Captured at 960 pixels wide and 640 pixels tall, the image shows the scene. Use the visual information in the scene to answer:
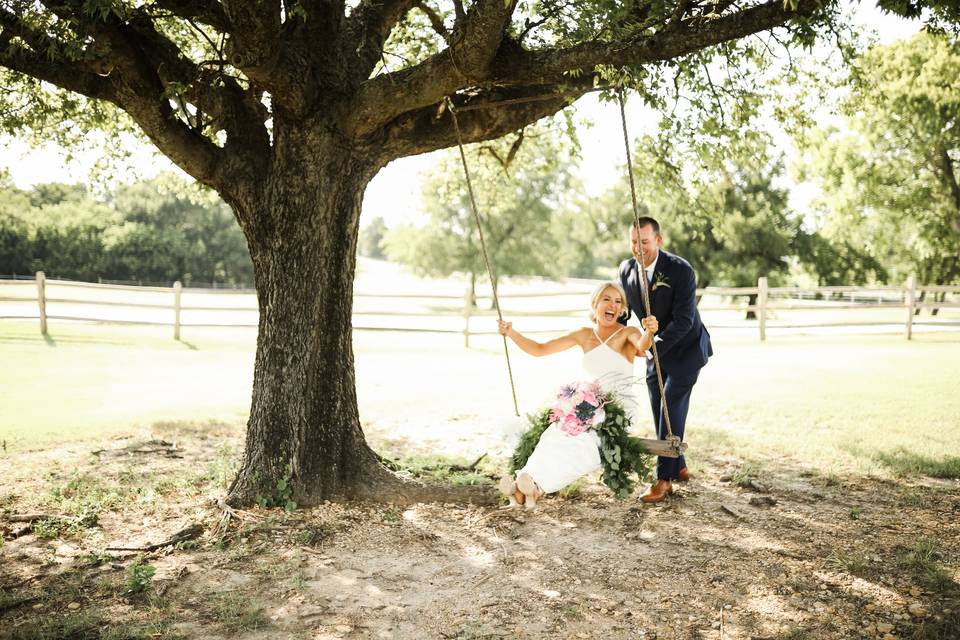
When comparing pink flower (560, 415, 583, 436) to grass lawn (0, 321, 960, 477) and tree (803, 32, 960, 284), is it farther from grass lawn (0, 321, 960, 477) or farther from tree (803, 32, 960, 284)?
tree (803, 32, 960, 284)

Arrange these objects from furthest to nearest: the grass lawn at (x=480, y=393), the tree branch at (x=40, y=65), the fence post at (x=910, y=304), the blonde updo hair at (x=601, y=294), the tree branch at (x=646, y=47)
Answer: the fence post at (x=910, y=304), the grass lawn at (x=480, y=393), the blonde updo hair at (x=601, y=294), the tree branch at (x=40, y=65), the tree branch at (x=646, y=47)

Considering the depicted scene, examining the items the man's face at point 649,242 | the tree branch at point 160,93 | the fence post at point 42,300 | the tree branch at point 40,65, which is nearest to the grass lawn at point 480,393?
the fence post at point 42,300

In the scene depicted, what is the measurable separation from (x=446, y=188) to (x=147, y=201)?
1535 inches

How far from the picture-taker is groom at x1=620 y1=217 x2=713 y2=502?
16.1ft

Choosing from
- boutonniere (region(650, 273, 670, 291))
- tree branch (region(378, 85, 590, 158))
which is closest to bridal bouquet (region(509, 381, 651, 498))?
boutonniere (region(650, 273, 670, 291))

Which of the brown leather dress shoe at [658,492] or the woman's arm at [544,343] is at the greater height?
the woman's arm at [544,343]

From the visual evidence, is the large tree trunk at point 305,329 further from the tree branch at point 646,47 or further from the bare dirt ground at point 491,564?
the tree branch at point 646,47

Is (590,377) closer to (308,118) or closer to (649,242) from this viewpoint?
(649,242)

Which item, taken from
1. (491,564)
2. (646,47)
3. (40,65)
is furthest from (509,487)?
(40,65)

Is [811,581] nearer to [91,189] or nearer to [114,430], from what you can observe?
[114,430]

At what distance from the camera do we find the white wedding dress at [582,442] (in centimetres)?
427

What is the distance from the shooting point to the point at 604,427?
14.7 feet

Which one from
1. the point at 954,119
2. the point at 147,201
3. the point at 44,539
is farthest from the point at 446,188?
the point at 147,201

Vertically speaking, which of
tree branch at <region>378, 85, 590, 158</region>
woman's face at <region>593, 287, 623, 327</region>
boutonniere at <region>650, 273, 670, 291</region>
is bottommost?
woman's face at <region>593, 287, 623, 327</region>
